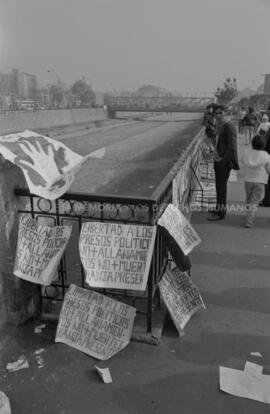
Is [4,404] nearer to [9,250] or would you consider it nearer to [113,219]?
[9,250]

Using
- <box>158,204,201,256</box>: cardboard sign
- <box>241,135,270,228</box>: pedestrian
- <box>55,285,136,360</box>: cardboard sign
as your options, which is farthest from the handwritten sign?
<box>241,135,270,228</box>: pedestrian

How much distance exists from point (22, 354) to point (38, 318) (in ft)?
1.73

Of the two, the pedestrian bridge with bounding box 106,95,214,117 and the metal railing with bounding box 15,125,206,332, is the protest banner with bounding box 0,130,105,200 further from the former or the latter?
the pedestrian bridge with bounding box 106,95,214,117

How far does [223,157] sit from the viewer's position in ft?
24.9

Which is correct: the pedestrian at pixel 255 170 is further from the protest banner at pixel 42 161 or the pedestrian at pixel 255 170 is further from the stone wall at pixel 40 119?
the stone wall at pixel 40 119

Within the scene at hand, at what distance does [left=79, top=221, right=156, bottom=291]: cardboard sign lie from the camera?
138 inches

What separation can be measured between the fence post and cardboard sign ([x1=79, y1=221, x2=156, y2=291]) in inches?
28.0

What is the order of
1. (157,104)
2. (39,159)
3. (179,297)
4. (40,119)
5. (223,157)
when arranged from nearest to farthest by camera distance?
(39,159) → (179,297) → (223,157) → (40,119) → (157,104)

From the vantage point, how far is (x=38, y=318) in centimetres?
407

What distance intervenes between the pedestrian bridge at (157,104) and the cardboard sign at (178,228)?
69247 millimetres

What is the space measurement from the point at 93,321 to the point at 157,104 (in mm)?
82427

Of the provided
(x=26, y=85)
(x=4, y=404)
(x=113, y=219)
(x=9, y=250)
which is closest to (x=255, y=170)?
(x=113, y=219)

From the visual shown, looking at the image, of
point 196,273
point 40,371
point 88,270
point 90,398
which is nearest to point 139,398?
point 90,398

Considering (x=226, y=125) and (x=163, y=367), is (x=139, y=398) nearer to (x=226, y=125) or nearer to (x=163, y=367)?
(x=163, y=367)
